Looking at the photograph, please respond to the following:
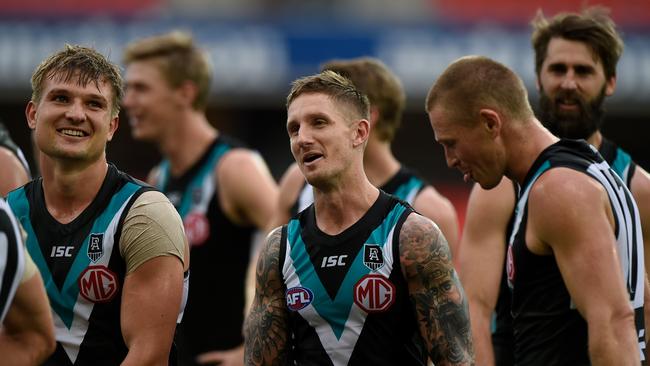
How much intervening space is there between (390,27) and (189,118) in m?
11.4

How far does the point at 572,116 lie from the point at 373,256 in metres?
2.10

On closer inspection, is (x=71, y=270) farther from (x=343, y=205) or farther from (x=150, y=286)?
(x=343, y=205)

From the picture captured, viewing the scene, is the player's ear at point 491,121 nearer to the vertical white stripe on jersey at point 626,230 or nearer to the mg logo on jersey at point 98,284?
the vertical white stripe on jersey at point 626,230

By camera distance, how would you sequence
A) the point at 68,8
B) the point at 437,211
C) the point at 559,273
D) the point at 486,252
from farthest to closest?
the point at 68,8 → the point at 437,211 → the point at 486,252 → the point at 559,273

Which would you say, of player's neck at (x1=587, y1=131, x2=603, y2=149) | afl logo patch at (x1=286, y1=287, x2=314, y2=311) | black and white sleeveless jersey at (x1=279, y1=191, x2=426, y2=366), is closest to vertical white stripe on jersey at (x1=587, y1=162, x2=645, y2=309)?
black and white sleeveless jersey at (x1=279, y1=191, x2=426, y2=366)

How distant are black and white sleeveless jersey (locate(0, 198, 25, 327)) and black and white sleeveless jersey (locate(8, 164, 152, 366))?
838 millimetres

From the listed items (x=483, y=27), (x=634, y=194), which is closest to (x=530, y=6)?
(x=483, y=27)

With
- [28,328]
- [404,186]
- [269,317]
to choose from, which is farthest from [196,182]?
[28,328]

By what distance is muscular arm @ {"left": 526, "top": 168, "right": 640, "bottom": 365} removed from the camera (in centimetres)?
497

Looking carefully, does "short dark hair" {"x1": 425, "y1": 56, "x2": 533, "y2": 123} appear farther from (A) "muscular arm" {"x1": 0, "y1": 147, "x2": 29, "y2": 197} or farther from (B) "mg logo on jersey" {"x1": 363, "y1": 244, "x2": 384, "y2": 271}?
(A) "muscular arm" {"x1": 0, "y1": 147, "x2": 29, "y2": 197}

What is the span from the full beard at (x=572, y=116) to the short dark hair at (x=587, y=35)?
0.20 m

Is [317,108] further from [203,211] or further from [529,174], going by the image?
[203,211]

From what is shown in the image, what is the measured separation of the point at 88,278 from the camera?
5.27 meters

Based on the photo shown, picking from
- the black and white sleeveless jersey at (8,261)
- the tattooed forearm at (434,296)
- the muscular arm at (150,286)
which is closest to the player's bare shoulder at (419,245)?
the tattooed forearm at (434,296)
